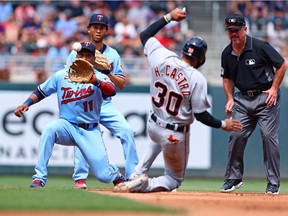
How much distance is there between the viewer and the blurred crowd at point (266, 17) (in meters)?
17.8

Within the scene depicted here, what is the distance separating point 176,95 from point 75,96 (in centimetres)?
161

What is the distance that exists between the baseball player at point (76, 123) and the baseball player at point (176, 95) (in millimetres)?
812

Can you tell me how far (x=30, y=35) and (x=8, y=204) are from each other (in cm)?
1106

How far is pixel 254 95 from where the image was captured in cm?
997

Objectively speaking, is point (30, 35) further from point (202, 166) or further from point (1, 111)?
point (202, 166)

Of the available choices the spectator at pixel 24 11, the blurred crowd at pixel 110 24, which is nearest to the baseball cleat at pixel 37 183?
the blurred crowd at pixel 110 24

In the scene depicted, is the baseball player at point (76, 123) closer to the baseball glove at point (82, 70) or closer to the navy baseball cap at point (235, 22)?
the baseball glove at point (82, 70)

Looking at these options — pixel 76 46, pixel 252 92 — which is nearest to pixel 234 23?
pixel 252 92

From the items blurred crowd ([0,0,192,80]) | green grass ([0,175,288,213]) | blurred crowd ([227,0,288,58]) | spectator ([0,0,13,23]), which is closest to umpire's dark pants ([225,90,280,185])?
green grass ([0,175,288,213])

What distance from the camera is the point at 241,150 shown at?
1004 centimetres

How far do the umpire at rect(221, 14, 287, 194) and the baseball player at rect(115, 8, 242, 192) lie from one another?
54.1 inches

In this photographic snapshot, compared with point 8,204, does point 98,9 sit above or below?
above

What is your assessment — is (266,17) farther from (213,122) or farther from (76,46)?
(213,122)

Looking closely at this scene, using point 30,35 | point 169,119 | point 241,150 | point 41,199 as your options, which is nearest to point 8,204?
point 41,199
